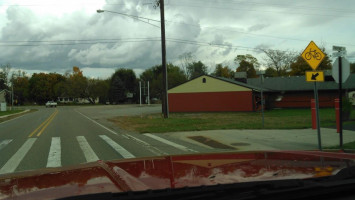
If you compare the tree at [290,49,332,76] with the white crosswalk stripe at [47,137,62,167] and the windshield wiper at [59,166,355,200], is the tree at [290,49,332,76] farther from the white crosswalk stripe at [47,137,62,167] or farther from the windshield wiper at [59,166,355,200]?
the windshield wiper at [59,166,355,200]

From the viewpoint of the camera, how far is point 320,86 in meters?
46.1

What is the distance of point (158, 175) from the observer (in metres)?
3.06

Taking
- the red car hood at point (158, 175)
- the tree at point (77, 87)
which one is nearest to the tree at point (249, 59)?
the tree at point (77, 87)

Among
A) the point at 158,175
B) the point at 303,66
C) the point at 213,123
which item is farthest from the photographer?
the point at 303,66

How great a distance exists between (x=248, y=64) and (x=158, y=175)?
100m

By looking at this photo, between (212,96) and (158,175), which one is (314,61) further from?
(212,96)

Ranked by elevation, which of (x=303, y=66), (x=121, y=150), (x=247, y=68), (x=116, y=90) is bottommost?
(x=121, y=150)

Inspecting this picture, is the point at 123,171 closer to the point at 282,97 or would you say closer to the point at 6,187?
the point at 6,187

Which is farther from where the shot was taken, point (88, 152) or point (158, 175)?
point (88, 152)

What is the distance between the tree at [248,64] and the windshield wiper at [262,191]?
319ft

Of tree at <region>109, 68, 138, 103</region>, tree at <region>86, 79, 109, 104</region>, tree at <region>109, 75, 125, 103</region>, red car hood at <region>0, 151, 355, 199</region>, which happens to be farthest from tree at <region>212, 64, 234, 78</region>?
red car hood at <region>0, 151, 355, 199</region>

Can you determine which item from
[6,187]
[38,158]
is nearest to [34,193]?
[6,187]

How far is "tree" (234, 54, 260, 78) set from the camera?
98.1 metres

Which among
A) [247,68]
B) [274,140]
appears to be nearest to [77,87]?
[247,68]
